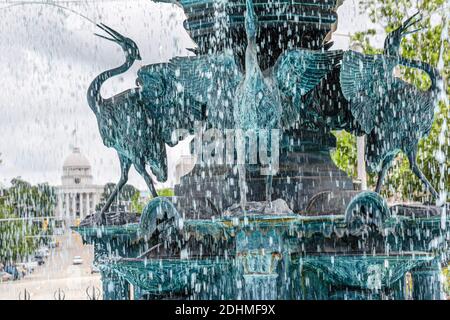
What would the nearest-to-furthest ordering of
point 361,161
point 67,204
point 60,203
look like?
point 361,161
point 60,203
point 67,204

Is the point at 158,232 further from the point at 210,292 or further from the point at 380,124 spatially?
the point at 380,124

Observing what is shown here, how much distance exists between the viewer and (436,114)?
1213cm

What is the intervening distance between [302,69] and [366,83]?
1.63ft

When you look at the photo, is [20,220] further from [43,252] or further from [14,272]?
[14,272]

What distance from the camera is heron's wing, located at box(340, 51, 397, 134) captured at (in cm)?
627

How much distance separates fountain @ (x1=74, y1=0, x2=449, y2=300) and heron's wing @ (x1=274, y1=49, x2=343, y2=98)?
10 millimetres

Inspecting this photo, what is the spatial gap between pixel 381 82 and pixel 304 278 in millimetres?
1528

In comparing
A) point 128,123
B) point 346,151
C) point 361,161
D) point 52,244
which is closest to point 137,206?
point 361,161

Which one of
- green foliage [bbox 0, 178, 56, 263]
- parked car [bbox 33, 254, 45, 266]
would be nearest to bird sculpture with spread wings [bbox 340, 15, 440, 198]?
green foliage [bbox 0, 178, 56, 263]

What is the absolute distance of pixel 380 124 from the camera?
6613 millimetres

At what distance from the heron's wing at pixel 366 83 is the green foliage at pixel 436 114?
206 inches

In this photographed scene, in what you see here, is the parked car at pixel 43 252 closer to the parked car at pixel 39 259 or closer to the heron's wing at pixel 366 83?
the parked car at pixel 39 259

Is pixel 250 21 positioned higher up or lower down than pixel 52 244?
higher up

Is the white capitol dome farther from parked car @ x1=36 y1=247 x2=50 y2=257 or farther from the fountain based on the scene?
the fountain
